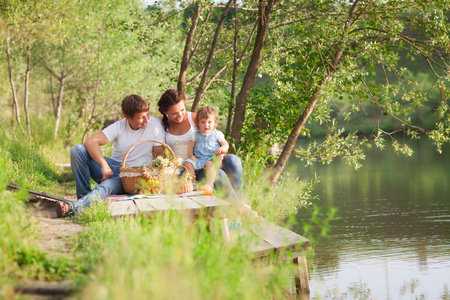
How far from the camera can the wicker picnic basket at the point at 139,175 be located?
17.2 feet

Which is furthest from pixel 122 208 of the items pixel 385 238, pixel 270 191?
pixel 385 238

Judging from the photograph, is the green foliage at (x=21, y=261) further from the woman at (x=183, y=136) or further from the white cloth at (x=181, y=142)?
the white cloth at (x=181, y=142)

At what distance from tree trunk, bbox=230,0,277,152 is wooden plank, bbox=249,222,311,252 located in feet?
10.7

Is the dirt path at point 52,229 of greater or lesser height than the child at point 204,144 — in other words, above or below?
below

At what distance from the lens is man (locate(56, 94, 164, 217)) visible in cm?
548

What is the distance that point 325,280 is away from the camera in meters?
6.99

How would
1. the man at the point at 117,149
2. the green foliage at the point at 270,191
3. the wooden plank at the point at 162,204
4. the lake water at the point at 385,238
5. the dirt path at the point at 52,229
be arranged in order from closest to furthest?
1. the dirt path at the point at 52,229
2. the wooden plank at the point at 162,204
3. the man at the point at 117,149
4. the lake water at the point at 385,238
5. the green foliage at the point at 270,191

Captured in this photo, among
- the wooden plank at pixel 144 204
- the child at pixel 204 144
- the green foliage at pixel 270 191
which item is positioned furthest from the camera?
the green foliage at pixel 270 191

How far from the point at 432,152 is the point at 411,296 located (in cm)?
2095

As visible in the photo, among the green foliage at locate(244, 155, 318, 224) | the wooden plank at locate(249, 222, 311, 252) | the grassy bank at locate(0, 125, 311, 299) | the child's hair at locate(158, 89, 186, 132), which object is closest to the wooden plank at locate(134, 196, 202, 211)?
the grassy bank at locate(0, 125, 311, 299)

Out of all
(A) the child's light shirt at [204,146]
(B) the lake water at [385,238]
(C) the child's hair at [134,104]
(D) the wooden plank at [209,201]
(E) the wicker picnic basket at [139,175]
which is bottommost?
(B) the lake water at [385,238]

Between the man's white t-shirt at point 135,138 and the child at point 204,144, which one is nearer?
the child at point 204,144

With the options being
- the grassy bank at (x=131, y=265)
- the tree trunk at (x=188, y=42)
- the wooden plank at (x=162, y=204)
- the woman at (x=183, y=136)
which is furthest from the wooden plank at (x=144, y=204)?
the tree trunk at (x=188, y=42)

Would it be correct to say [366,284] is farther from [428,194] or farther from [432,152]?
[432,152]
